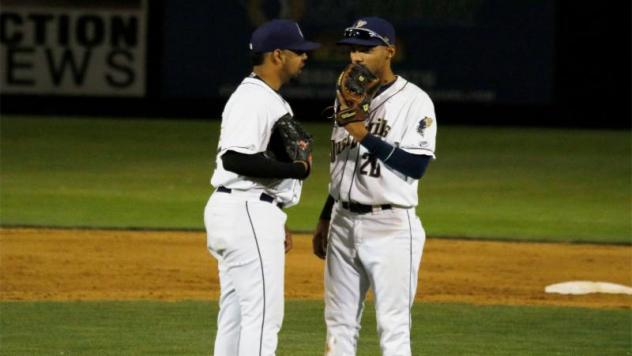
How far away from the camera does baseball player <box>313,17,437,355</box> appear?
5.87 metres

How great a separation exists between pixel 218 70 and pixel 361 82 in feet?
59.0

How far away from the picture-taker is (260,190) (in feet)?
18.5

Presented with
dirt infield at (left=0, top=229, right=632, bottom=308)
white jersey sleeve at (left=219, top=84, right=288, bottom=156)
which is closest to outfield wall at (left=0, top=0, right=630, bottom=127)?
dirt infield at (left=0, top=229, right=632, bottom=308)

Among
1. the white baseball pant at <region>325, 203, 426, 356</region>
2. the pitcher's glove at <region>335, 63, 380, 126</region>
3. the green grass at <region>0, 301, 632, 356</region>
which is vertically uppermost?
the pitcher's glove at <region>335, 63, 380, 126</region>

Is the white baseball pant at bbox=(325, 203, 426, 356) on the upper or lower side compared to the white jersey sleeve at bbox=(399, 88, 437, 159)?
lower

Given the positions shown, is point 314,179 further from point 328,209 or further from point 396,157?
point 396,157

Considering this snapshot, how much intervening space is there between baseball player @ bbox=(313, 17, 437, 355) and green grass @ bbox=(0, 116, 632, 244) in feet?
25.0

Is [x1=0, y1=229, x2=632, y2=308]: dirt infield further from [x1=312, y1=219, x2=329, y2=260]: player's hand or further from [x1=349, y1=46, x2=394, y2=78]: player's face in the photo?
[x1=349, y1=46, x2=394, y2=78]: player's face

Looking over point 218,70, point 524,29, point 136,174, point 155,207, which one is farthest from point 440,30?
point 155,207

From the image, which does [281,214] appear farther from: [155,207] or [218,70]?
[218,70]

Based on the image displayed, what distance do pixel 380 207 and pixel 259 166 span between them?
0.68 meters

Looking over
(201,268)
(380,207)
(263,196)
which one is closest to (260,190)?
(263,196)

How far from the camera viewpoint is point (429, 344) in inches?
321

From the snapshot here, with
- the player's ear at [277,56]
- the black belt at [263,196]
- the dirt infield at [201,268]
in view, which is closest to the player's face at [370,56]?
the player's ear at [277,56]
